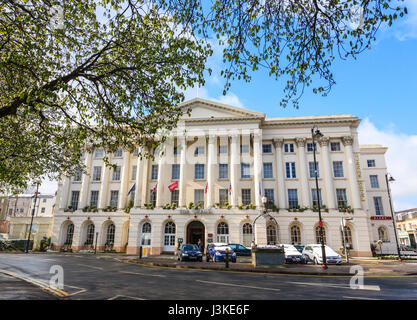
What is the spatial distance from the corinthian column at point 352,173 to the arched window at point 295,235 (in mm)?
7490

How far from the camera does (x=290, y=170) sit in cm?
3597

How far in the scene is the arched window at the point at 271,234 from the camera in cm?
3358

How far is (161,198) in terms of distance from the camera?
3528 centimetres

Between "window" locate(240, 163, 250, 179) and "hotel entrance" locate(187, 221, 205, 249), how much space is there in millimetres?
8415

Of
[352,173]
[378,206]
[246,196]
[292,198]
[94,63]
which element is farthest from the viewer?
[378,206]

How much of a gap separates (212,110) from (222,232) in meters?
16.3

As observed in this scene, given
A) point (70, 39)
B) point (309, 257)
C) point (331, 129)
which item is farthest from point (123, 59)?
point (331, 129)

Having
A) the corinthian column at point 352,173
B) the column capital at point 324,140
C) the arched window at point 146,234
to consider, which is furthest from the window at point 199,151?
the corinthian column at point 352,173

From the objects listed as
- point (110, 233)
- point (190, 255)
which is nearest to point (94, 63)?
point (190, 255)

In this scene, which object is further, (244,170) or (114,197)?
(114,197)

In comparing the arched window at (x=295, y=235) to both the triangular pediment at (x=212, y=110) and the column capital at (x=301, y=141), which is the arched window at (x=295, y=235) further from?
the triangular pediment at (x=212, y=110)

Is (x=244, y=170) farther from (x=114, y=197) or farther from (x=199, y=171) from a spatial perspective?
(x=114, y=197)
